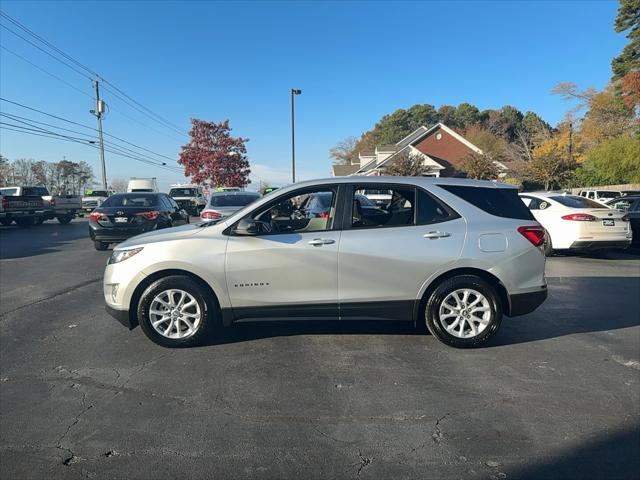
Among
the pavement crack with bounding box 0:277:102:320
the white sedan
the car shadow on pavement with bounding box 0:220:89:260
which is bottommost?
the pavement crack with bounding box 0:277:102:320

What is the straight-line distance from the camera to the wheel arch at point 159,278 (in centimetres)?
471

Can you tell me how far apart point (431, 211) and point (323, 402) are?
232 centimetres

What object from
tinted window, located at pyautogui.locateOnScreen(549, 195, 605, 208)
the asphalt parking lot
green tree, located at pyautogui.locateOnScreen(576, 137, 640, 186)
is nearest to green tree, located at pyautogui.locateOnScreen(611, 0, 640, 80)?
green tree, located at pyautogui.locateOnScreen(576, 137, 640, 186)

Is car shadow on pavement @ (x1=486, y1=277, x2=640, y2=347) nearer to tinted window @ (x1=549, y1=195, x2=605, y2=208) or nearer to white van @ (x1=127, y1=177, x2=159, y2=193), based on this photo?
tinted window @ (x1=549, y1=195, x2=605, y2=208)

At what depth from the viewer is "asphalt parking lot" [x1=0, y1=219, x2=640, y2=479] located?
289 cm

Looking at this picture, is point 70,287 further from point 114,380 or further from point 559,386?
point 559,386

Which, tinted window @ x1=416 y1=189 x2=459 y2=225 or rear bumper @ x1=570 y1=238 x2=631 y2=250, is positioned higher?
tinted window @ x1=416 y1=189 x2=459 y2=225

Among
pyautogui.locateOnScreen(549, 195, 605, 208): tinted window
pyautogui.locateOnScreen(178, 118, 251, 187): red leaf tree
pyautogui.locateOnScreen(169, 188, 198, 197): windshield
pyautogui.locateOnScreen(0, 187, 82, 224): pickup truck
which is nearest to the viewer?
pyautogui.locateOnScreen(549, 195, 605, 208): tinted window

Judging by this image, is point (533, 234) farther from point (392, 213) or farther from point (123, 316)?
point (123, 316)

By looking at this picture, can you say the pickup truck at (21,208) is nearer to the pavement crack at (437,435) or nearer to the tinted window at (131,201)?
the tinted window at (131,201)

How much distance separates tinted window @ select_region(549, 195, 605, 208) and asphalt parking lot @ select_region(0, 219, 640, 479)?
545 centimetres

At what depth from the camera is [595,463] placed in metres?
2.87

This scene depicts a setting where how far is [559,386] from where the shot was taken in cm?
395

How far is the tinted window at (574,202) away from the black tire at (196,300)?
9291 millimetres
